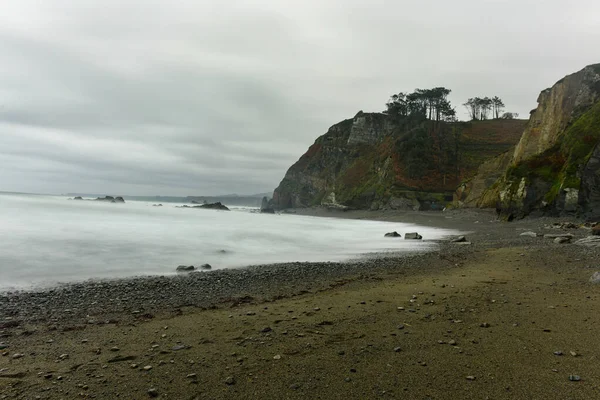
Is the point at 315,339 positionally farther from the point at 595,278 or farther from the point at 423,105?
the point at 423,105

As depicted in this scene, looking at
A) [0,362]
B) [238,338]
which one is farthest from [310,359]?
[0,362]

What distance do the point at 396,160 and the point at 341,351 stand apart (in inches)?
2837

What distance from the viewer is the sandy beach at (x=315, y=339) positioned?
3.79 meters

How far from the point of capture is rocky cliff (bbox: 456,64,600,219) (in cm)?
2398

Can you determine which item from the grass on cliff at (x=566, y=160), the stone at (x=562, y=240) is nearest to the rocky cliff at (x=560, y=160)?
the grass on cliff at (x=566, y=160)

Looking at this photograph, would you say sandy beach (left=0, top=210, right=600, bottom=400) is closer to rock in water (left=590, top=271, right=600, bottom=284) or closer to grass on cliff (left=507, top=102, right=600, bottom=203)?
rock in water (left=590, top=271, right=600, bottom=284)

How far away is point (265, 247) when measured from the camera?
803 inches

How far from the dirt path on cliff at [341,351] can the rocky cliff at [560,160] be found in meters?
21.1

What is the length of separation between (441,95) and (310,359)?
9088 centimetres

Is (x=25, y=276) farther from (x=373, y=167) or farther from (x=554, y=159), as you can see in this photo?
(x=373, y=167)

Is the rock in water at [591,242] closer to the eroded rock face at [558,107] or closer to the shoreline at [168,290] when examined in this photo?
the shoreline at [168,290]

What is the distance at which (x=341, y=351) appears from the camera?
4676 millimetres

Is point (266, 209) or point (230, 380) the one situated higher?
point (266, 209)

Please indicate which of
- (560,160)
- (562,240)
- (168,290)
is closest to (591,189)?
(560,160)
